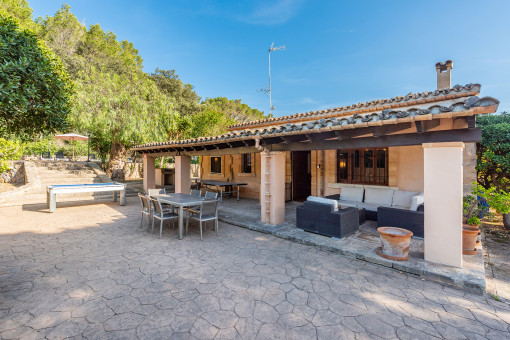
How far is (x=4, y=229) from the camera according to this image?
637 cm

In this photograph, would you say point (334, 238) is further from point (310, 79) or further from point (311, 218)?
point (310, 79)

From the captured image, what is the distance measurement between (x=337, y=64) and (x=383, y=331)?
18275mm

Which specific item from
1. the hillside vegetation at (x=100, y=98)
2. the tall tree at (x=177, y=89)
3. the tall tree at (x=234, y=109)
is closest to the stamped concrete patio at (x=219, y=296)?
the hillside vegetation at (x=100, y=98)

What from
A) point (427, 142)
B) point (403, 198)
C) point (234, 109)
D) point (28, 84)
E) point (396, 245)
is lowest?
point (396, 245)

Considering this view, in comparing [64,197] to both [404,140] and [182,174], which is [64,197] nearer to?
[182,174]

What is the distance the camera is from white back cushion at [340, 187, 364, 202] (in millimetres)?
7797

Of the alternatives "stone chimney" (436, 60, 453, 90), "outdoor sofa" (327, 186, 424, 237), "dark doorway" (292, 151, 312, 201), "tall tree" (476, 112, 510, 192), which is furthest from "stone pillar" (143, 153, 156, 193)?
"tall tree" (476, 112, 510, 192)

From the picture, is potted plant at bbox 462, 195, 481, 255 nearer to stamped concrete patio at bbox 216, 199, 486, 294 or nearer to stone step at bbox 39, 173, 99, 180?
stamped concrete patio at bbox 216, 199, 486, 294

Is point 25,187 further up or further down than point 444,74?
further down

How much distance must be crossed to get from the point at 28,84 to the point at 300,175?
997cm

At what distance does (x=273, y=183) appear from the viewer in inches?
259

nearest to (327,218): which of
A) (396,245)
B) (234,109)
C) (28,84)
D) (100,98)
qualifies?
(396,245)

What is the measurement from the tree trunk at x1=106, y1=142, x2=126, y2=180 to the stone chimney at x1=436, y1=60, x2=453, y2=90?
57.3 feet

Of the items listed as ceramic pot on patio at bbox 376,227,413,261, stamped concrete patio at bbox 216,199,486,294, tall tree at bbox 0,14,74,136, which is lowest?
stamped concrete patio at bbox 216,199,486,294
